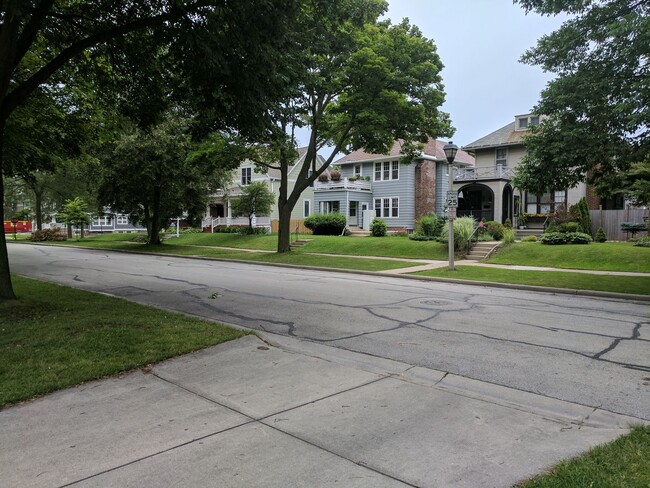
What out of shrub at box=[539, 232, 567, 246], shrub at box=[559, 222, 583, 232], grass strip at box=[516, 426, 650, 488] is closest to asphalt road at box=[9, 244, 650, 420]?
grass strip at box=[516, 426, 650, 488]

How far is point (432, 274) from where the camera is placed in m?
16.4

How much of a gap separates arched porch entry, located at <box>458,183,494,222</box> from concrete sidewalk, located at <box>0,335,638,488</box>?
31405 millimetres

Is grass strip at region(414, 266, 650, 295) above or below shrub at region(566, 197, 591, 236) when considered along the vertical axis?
below

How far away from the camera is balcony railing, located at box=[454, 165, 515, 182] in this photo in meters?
31.8

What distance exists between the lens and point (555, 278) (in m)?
14.6

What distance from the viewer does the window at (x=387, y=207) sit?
3872 centimetres

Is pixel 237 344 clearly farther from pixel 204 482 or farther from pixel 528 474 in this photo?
pixel 528 474

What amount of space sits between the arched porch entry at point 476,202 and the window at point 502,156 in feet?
7.01

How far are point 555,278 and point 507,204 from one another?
20.9 m

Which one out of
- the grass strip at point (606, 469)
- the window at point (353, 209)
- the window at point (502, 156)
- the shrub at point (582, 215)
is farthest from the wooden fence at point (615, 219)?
the grass strip at point (606, 469)

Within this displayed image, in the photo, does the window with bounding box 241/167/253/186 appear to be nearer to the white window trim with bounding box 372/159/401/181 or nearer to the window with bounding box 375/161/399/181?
the white window trim with bounding box 372/159/401/181

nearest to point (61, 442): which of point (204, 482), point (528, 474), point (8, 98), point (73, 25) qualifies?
point (204, 482)

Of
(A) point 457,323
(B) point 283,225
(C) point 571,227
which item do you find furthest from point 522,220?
(A) point 457,323

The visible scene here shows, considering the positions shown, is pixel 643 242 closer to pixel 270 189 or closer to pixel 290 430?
pixel 290 430
